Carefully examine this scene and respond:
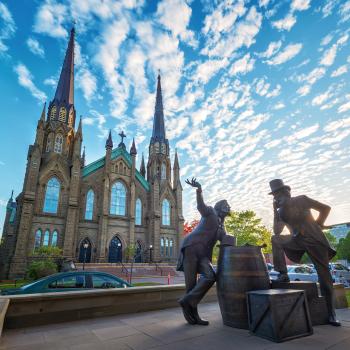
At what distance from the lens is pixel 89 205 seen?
32.7 meters

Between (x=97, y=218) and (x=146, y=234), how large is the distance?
784cm

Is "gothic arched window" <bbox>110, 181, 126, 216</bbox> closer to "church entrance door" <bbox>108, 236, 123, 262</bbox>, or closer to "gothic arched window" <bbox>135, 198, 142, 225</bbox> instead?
"gothic arched window" <bbox>135, 198, 142, 225</bbox>

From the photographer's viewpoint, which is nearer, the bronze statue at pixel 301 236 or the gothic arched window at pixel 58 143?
the bronze statue at pixel 301 236

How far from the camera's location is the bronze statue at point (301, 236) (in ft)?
14.1

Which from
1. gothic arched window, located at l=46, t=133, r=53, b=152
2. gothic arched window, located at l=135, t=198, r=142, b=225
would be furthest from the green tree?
gothic arched window, located at l=46, t=133, r=53, b=152

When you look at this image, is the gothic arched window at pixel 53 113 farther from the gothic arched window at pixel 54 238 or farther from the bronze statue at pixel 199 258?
the bronze statue at pixel 199 258

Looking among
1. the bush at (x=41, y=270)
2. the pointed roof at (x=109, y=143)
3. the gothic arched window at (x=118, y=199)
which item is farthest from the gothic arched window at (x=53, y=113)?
the bush at (x=41, y=270)

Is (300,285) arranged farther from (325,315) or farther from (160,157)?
(160,157)

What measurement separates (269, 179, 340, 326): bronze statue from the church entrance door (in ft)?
101

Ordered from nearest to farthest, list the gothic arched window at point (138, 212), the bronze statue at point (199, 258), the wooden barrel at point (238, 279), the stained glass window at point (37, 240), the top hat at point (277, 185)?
the wooden barrel at point (238, 279)
the bronze statue at point (199, 258)
the top hat at point (277, 185)
the stained glass window at point (37, 240)
the gothic arched window at point (138, 212)

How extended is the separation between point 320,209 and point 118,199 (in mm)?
32844

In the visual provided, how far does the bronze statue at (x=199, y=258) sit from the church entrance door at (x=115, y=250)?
29954mm

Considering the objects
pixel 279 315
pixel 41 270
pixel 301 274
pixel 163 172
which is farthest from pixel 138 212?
pixel 279 315

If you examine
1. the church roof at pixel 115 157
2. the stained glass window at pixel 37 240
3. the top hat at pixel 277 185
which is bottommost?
the top hat at pixel 277 185
